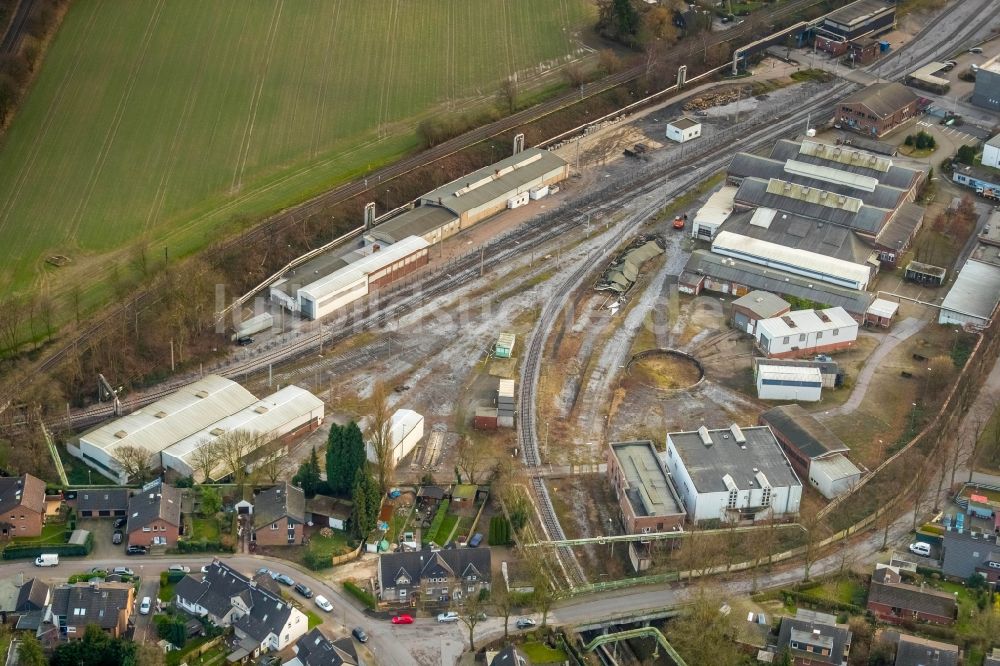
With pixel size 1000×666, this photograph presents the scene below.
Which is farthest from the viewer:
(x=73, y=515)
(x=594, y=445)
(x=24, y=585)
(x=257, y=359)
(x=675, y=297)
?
(x=675, y=297)

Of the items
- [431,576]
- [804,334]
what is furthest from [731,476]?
[431,576]

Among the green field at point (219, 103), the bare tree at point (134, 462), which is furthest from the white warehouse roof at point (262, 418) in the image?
the green field at point (219, 103)

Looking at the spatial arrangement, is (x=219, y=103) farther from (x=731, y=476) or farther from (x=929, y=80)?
(x=929, y=80)

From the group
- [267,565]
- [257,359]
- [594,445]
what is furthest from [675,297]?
[267,565]

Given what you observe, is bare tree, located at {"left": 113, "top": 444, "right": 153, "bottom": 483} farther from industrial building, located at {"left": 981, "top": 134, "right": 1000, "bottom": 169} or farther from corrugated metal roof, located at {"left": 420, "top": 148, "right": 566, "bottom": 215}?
industrial building, located at {"left": 981, "top": 134, "right": 1000, "bottom": 169}

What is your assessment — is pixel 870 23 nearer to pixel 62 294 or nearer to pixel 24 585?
pixel 62 294
